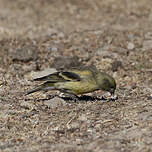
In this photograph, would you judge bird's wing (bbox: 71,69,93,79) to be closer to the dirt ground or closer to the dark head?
the dark head

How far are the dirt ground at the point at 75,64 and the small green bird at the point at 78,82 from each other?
228 millimetres

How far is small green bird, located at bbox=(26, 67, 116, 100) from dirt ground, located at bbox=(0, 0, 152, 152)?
0.75 feet

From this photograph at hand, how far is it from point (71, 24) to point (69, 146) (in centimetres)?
949

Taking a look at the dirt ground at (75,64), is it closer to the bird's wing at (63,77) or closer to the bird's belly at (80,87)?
the bird's belly at (80,87)

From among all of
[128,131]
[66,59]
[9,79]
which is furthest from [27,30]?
[128,131]

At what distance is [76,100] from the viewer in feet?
25.8

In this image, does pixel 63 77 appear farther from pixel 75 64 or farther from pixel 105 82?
pixel 75 64

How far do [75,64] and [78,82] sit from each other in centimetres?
304

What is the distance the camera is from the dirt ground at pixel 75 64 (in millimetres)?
6035

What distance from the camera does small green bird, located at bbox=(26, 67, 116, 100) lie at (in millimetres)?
7660

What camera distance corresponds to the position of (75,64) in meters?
10.7

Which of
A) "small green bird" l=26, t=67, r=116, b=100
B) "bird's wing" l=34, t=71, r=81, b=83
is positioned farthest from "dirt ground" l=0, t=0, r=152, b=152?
"bird's wing" l=34, t=71, r=81, b=83

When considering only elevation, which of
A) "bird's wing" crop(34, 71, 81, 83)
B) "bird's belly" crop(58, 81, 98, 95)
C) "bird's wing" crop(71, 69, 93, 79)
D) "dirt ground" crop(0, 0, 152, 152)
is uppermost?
"bird's wing" crop(71, 69, 93, 79)

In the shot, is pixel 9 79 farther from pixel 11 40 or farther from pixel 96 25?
pixel 96 25
